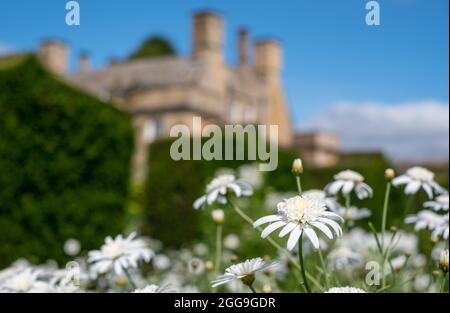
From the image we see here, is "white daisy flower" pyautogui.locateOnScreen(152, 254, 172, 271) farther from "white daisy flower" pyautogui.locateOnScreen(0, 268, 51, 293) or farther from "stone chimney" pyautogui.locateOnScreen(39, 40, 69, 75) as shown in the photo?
"stone chimney" pyautogui.locateOnScreen(39, 40, 69, 75)

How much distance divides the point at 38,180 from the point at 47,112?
0.75m

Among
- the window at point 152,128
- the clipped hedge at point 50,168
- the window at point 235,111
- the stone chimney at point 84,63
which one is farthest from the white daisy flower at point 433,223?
the stone chimney at point 84,63

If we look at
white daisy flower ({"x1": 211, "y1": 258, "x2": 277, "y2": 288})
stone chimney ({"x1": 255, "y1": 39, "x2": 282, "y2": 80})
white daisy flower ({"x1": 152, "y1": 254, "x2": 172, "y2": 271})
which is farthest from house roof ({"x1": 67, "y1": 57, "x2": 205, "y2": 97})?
white daisy flower ({"x1": 211, "y1": 258, "x2": 277, "y2": 288})

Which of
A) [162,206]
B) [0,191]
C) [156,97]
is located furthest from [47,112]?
[156,97]

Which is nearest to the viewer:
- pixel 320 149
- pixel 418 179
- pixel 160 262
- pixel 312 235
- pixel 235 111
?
pixel 312 235

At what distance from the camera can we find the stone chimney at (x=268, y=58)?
28297 mm

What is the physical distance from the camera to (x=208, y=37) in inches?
1011

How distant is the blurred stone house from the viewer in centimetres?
2484

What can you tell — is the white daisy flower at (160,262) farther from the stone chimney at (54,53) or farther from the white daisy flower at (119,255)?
the stone chimney at (54,53)

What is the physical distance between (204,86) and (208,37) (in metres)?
1.87

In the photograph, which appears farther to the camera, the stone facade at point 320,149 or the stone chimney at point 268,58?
the stone facade at point 320,149

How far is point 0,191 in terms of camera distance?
21.4ft

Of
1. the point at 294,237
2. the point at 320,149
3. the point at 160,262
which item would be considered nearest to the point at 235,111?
the point at 320,149

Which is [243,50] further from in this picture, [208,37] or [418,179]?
[418,179]
